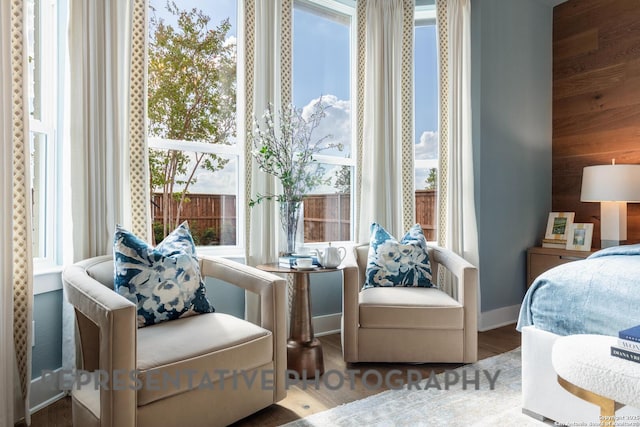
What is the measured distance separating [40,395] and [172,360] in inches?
38.2

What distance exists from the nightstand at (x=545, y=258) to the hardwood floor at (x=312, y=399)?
3.14ft

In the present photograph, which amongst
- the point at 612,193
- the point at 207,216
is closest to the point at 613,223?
the point at 612,193

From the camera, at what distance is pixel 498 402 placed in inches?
83.4

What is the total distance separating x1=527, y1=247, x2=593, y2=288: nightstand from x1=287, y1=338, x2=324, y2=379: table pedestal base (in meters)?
2.16

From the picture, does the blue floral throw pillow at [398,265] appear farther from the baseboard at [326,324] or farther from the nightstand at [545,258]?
the nightstand at [545,258]

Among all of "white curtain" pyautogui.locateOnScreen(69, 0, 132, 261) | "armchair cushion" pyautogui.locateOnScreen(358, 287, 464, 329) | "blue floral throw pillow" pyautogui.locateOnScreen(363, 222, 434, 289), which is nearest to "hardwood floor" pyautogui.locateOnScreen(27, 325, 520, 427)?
"armchair cushion" pyautogui.locateOnScreen(358, 287, 464, 329)

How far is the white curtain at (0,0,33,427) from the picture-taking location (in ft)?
5.82

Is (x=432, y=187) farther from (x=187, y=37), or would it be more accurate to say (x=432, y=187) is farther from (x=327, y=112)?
(x=187, y=37)

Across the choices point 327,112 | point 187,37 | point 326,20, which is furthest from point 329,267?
point 326,20

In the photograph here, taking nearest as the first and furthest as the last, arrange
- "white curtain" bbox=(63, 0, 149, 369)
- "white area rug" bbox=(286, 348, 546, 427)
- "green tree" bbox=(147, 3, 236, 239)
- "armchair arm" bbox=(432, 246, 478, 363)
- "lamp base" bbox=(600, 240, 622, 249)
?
"white area rug" bbox=(286, 348, 546, 427), "white curtain" bbox=(63, 0, 149, 369), "armchair arm" bbox=(432, 246, 478, 363), "green tree" bbox=(147, 3, 236, 239), "lamp base" bbox=(600, 240, 622, 249)

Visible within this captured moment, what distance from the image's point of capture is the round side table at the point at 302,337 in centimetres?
242

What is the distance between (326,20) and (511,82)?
5.28 feet

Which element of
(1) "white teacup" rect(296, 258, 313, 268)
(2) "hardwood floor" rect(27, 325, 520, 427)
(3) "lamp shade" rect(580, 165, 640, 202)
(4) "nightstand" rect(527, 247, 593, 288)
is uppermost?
(3) "lamp shade" rect(580, 165, 640, 202)

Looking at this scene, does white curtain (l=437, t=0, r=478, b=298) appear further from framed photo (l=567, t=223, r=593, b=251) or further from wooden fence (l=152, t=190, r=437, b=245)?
framed photo (l=567, t=223, r=593, b=251)
